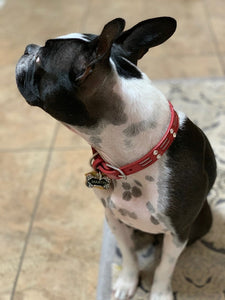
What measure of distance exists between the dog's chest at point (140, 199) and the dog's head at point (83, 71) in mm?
174

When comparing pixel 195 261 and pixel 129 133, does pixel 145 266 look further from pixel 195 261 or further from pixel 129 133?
pixel 129 133

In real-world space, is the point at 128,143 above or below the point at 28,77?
below

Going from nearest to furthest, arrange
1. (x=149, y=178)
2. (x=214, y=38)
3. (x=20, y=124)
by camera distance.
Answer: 1. (x=149, y=178)
2. (x=20, y=124)
3. (x=214, y=38)

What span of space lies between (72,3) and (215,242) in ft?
7.42

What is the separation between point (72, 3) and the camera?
Answer: 110 inches

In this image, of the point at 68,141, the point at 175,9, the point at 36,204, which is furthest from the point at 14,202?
the point at 175,9

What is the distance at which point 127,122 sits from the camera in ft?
2.23

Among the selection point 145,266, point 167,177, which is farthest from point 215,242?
point 167,177

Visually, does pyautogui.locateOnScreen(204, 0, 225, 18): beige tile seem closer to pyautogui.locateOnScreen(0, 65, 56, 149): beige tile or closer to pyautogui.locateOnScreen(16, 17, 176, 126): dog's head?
pyautogui.locateOnScreen(0, 65, 56, 149): beige tile

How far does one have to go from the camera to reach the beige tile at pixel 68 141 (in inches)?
63.0

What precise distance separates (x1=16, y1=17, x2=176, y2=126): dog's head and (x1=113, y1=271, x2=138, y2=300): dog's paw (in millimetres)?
590

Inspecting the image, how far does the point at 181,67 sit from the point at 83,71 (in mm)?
1500

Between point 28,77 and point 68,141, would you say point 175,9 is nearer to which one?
point 68,141

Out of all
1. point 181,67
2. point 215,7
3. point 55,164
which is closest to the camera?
point 55,164
